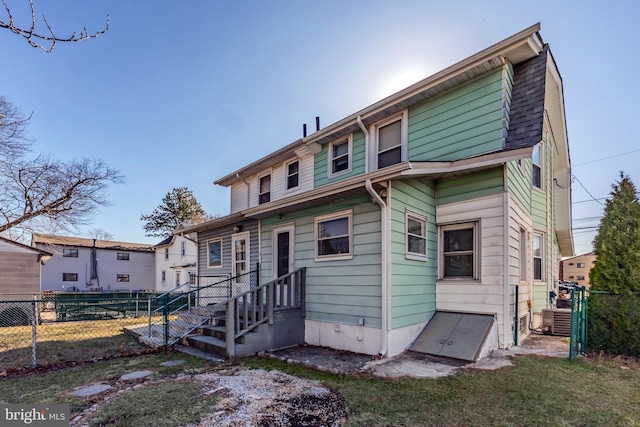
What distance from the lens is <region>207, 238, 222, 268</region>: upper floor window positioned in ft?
34.9

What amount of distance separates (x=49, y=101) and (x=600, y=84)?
582 inches

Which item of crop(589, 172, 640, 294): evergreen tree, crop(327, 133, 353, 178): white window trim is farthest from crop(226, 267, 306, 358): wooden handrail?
crop(589, 172, 640, 294): evergreen tree

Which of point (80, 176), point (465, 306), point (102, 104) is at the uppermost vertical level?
point (102, 104)

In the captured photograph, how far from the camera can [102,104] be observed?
9945 millimetres

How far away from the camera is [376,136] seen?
27.8 ft

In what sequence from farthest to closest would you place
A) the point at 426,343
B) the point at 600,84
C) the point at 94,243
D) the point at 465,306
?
the point at 94,243 < the point at 600,84 < the point at 465,306 < the point at 426,343

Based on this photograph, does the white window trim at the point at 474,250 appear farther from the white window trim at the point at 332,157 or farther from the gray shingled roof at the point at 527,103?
the white window trim at the point at 332,157

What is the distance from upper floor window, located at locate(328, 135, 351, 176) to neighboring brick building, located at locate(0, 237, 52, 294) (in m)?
12.2

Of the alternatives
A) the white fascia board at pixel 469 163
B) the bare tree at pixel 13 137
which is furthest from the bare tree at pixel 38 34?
the bare tree at pixel 13 137

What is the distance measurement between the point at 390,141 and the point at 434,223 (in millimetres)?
2380

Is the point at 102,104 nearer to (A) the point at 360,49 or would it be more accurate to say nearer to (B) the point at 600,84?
(A) the point at 360,49

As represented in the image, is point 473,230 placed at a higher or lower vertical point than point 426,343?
higher

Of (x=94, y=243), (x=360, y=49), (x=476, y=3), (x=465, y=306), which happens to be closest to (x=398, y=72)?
(x=360, y=49)

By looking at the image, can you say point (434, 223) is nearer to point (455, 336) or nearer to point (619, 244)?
point (455, 336)
